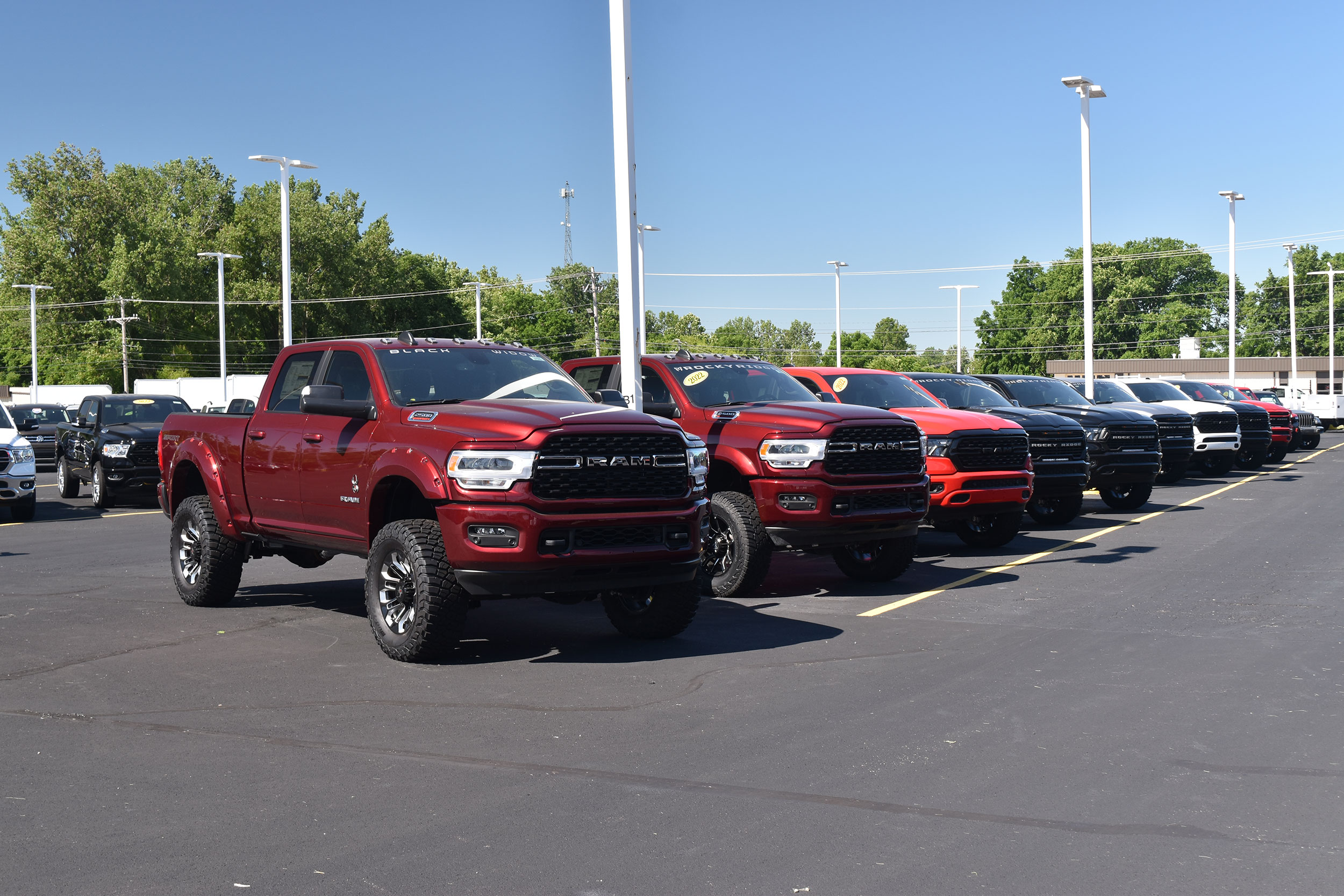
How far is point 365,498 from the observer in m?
8.61

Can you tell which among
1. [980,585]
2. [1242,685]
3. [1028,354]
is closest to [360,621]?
[980,585]

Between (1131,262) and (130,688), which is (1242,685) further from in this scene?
(1131,262)

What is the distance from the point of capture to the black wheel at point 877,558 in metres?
11.7

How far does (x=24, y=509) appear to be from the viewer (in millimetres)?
19344

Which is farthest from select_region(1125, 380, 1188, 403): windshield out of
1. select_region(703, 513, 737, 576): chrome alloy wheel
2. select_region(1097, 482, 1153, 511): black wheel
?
select_region(703, 513, 737, 576): chrome alloy wheel

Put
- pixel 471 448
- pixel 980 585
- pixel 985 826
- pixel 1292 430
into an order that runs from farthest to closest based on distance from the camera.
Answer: pixel 1292 430 < pixel 980 585 < pixel 471 448 < pixel 985 826

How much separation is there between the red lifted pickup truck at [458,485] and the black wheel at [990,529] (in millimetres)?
6323

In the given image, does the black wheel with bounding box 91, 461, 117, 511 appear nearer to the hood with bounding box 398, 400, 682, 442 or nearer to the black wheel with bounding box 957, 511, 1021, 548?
the black wheel with bounding box 957, 511, 1021, 548

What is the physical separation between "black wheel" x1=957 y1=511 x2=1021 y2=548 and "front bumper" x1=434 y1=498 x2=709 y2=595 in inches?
265

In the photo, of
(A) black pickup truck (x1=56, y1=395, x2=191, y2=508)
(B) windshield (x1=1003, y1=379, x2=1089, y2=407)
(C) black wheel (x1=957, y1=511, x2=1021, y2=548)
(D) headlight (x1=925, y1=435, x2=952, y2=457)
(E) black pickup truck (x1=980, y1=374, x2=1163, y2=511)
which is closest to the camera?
(D) headlight (x1=925, y1=435, x2=952, y2=457)

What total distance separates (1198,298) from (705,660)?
114 m

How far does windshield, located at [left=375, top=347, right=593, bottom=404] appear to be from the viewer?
906 centimetres

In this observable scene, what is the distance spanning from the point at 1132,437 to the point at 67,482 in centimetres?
1866

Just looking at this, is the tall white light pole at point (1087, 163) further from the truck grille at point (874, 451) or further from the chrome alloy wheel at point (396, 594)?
the chrome alloy wheel at point (396, 594)
